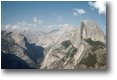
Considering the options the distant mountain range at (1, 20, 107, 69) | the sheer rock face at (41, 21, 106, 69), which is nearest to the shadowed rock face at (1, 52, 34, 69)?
the distant mountain range at (1, 20, 107, 69)

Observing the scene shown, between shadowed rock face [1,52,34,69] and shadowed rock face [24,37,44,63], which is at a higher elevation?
shadowed rock face [24,37,44,63]

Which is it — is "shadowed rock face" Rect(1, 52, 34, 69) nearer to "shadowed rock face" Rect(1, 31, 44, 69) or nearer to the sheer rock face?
"shadowed rock face" Rect(1, 31, 44, 69)

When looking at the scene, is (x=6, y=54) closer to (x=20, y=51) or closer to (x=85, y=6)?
(x=20, y=51)

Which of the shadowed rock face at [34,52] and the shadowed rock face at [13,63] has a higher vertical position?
the shadowed rock face at [34,52]

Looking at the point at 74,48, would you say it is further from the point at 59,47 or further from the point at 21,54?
the point at 21,54

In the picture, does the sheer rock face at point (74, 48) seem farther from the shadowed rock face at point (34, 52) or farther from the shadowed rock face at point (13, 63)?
the shadowed rock face at point (13, 63)

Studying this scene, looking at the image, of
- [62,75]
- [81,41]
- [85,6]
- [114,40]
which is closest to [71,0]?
[85,6]

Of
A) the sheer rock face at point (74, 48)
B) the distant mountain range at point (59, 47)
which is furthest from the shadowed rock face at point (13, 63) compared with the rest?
the sheer rock face at point (74, 48)
